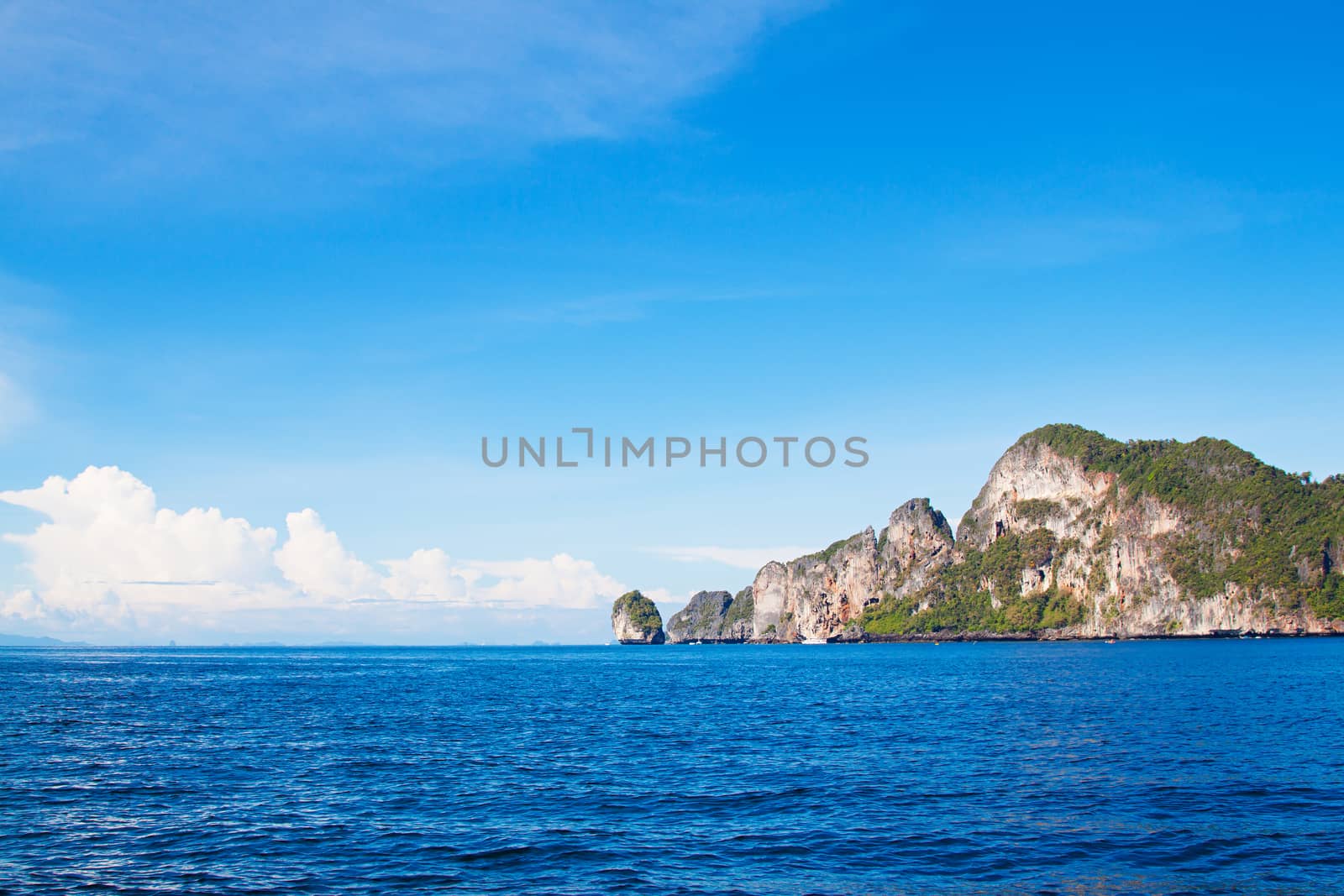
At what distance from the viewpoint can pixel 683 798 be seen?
3706 centimetres

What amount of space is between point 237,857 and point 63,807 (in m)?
12.5

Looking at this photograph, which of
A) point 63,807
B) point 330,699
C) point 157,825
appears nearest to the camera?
point 157,825

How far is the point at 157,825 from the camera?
107 ft

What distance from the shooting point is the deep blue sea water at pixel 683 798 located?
86.7ft

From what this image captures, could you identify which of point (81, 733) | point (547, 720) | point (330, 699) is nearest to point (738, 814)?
point (547, 720)

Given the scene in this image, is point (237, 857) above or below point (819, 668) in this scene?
above

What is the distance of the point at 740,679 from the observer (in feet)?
413

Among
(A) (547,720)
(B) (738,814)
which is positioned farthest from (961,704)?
(B) (738,814)

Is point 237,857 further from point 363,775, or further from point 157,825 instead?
point 363,775

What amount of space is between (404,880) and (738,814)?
1280cm

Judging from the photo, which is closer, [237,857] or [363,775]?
[237,857]

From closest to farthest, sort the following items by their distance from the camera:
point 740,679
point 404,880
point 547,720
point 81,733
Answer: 1. point 404,880
2. point 81,733
3. point 547,720
4. point 740,679

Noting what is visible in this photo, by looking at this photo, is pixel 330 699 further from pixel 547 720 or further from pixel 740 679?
pixel 740 679

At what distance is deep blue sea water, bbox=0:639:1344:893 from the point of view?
1040 inches
